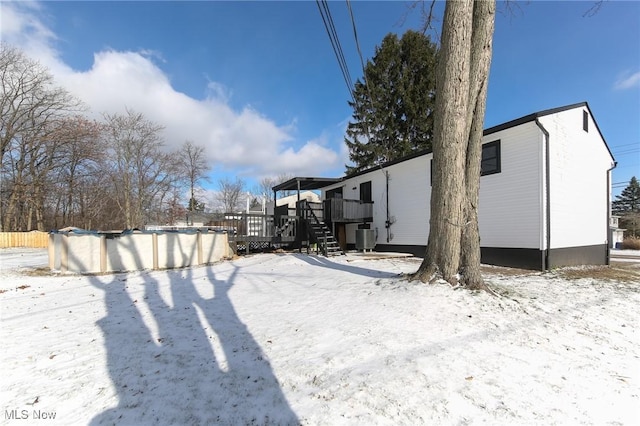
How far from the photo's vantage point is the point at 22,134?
24.0 metres

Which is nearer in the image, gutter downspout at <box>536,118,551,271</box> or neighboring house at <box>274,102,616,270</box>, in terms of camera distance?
gutter downspout at <box>536,118,551,271</box>

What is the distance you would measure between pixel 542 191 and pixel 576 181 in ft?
8.83

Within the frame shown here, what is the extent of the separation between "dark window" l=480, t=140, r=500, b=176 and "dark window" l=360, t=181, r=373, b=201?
6230 millimetres

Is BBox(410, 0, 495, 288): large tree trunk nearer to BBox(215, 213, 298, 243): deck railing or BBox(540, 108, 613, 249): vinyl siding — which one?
BBox(540, 108, 613, 249): vinyl siding

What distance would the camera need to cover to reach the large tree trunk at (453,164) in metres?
5.28

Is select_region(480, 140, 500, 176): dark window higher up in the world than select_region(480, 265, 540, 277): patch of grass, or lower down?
higher up

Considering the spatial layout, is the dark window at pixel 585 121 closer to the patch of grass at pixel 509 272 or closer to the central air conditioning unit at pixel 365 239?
the patch of grass at pixel 509 272

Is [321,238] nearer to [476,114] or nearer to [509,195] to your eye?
[509,195]

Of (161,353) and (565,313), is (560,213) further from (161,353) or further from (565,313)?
(161,353)

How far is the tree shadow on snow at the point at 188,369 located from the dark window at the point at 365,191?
11.7 metres

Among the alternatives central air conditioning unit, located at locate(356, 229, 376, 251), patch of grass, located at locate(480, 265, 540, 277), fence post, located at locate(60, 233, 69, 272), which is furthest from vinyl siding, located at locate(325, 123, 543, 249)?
fence post, located at locate(60, 233, 69, 272)

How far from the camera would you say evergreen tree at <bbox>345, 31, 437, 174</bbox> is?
2262 cm

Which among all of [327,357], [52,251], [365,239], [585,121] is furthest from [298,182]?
[327,357]

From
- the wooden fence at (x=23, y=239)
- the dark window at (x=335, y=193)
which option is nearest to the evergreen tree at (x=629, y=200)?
the dark window at (x=335, y=193)
